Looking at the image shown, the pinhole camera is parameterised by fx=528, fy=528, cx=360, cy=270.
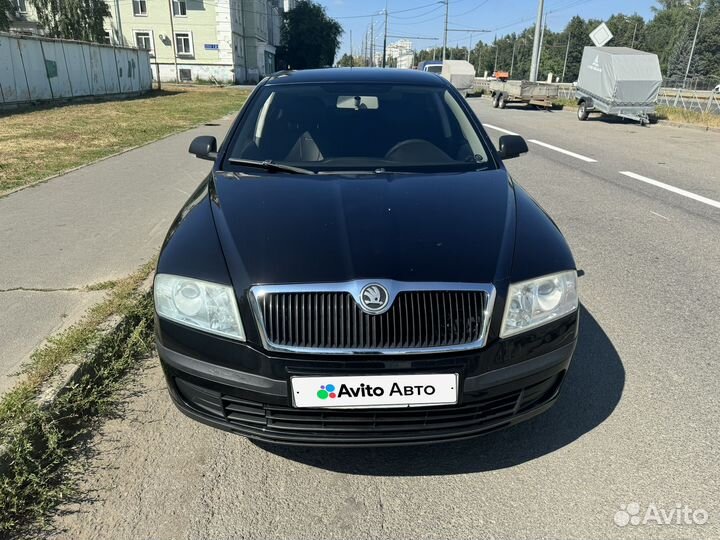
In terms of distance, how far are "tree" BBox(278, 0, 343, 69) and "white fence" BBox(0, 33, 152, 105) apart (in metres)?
41.8

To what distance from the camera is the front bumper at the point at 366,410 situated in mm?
1955

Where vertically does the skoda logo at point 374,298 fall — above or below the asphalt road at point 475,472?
above

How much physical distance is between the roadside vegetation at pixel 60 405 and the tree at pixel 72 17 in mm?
47339

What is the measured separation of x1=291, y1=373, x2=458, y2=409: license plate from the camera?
194 centimetres

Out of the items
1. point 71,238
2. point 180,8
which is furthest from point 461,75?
point 71,238

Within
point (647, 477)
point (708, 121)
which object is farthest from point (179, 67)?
point (647, 477)

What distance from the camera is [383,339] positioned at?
76.5 inches

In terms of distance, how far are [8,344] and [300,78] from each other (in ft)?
8.54

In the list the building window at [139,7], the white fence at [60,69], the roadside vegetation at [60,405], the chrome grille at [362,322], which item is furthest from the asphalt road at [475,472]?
the building window at [139,7]

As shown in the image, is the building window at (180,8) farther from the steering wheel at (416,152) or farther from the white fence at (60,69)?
the steering wheel at (416,152)

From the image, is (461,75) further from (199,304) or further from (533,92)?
(199,304)

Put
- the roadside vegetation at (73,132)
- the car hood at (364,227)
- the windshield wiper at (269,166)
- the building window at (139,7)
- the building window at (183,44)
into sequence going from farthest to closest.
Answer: the building window at (183,44), the building window at (139,7), the roadside vegetation at (73,132), the windshield wiper at (269,166), the car hood at (364,227)

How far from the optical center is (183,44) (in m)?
53.0

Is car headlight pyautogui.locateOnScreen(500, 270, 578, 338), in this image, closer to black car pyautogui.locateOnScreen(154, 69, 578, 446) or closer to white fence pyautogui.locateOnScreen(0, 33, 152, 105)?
black car pyautogui.locateOnScreen(154, 69, 578, 446)
